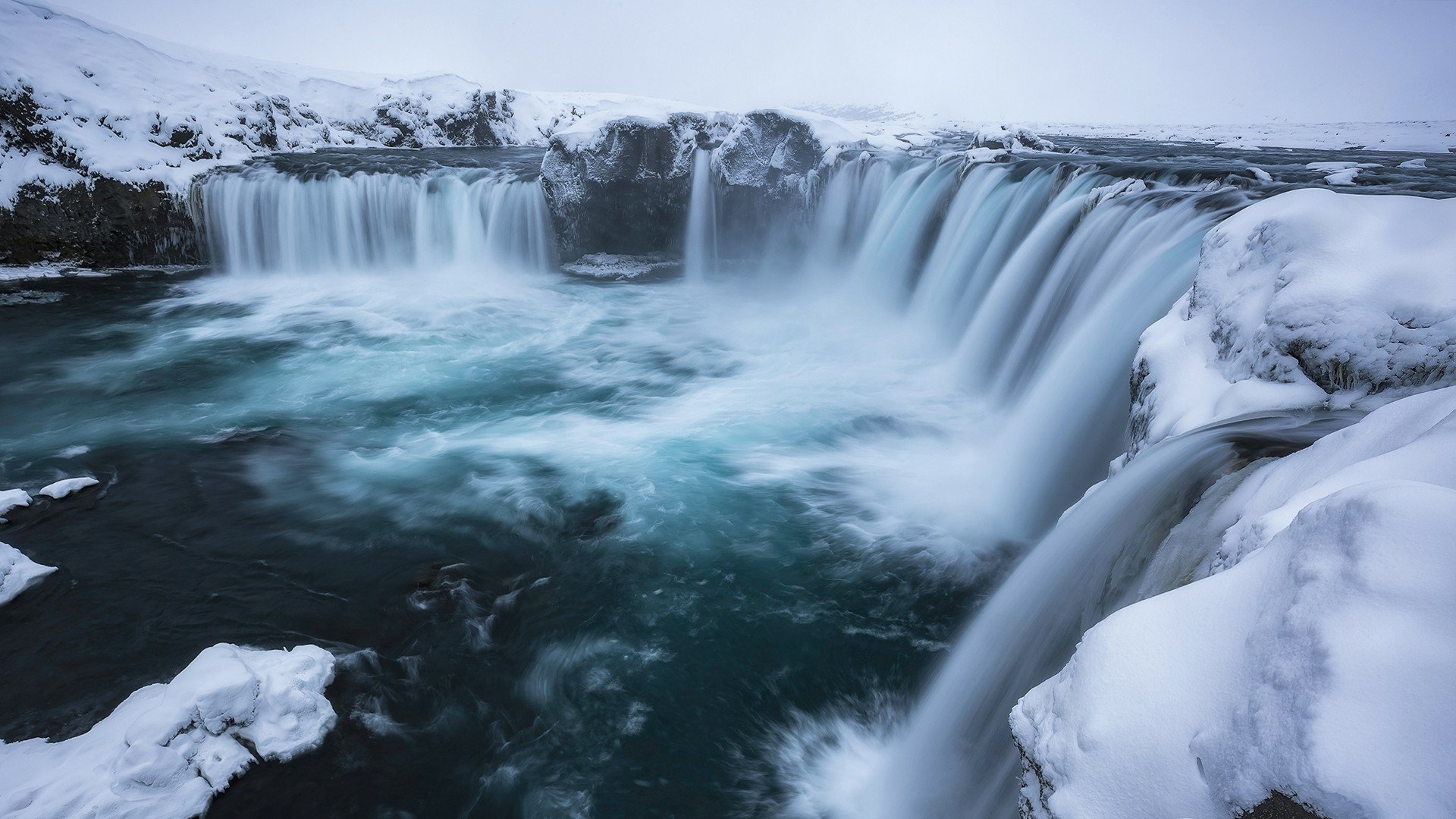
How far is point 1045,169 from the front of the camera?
8438 millimetres

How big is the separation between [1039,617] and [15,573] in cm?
591

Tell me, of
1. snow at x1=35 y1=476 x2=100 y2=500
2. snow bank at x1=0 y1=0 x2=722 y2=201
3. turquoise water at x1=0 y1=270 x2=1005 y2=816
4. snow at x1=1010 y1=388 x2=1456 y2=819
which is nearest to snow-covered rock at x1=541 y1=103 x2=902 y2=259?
snow bank at x1=0 y1=0 x2=722 y2=201

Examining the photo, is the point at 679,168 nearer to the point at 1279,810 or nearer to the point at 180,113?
the point at 180,113

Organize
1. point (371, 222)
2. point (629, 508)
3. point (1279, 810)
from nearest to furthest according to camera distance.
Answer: point (1279, 810) < point (629, 508) < point (371, 222)

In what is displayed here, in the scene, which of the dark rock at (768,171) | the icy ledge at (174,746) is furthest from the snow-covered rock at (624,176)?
the icy ledge at (174,746)

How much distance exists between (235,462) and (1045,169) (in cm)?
950

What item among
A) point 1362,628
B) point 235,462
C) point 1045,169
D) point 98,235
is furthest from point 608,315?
point 1362,628

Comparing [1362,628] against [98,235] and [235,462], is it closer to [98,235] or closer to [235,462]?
[235,462]

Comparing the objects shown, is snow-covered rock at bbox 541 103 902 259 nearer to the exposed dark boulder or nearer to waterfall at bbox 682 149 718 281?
waterfall at bbox 682 149 718 281

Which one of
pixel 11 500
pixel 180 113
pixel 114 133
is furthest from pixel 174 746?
pixel 180 113

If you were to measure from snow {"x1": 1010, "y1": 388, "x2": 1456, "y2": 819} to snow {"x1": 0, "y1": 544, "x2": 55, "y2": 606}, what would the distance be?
18.3 ft

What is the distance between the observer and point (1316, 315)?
2.72 metres

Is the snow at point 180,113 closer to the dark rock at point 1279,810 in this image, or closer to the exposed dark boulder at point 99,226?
the exposed dark boulder at point 99,226

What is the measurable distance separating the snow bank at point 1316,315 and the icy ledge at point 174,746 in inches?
172
